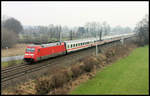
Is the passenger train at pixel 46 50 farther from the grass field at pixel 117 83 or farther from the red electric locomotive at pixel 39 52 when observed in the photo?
the grass field at pixel 117 83

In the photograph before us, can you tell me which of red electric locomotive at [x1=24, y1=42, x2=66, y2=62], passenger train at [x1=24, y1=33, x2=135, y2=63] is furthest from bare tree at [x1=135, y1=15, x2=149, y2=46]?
red electric locomotive at [x1=24, y1=42, x2=66, y2=62]

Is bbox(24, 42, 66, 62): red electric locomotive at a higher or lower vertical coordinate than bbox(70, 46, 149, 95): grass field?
higher

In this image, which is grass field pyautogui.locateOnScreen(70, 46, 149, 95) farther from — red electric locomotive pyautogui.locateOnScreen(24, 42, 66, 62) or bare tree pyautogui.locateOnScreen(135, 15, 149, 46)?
bare tree pyautogui.locateOnScreen(135, 15, 149, 46)

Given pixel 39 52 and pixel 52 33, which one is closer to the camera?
pixel 39 52

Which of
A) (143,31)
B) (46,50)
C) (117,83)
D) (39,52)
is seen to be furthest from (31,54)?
(143,31)

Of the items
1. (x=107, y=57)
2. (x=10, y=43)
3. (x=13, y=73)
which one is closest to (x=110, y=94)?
(x=13, y=73)

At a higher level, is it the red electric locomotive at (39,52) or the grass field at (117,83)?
the red electric locomotive at (39,52)

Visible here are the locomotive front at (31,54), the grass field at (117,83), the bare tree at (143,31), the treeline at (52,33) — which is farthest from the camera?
the bare tree at (143,31)

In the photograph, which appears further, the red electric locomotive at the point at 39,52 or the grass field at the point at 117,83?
the red electric locomotive at the point at 39,52

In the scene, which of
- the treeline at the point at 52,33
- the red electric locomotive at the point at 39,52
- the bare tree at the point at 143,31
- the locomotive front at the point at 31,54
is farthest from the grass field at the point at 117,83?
the bare tree at the point at 143,31

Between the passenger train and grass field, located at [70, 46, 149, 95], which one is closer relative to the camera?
grass field, located at [70, 46, 149, 95]

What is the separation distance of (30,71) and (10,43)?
88.9ft

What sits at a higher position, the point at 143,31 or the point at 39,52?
the point at 39,52

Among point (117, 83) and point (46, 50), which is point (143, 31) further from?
point (46, 50)
